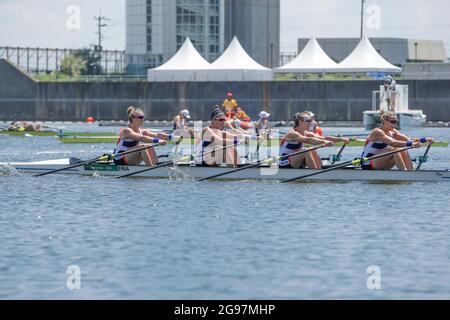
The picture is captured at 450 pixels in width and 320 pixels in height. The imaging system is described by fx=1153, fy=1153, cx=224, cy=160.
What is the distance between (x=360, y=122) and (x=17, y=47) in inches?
1599

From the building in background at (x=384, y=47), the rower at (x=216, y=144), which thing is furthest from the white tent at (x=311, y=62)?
the building in background at (x=384, y=47)

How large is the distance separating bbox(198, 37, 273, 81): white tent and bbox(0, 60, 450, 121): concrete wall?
0.89 meters

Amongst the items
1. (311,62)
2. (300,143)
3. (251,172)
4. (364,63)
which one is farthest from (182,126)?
(311,62)

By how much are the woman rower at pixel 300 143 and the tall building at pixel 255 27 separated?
316 feet

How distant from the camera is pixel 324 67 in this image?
2872 inches

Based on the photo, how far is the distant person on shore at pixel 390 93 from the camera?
62375 millimetres

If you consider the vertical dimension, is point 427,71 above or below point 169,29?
below

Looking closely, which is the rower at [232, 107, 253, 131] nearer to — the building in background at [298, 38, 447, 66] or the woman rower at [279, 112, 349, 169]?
the woman rower at [279, 112, 349, 169]

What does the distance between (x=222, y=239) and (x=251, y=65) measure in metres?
57.3

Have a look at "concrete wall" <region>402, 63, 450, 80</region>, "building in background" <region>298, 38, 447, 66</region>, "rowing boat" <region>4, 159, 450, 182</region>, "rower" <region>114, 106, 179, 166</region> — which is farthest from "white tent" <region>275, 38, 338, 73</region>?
"building in background" <region>298, 38, 447, 66</region>

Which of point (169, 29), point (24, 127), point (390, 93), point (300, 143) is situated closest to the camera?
point (300, 143)

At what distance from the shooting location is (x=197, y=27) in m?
129

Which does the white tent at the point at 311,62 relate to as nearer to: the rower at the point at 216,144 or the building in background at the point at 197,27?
the rower at the point at 216,144

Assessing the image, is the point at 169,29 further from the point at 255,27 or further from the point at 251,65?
the point at 251,65
